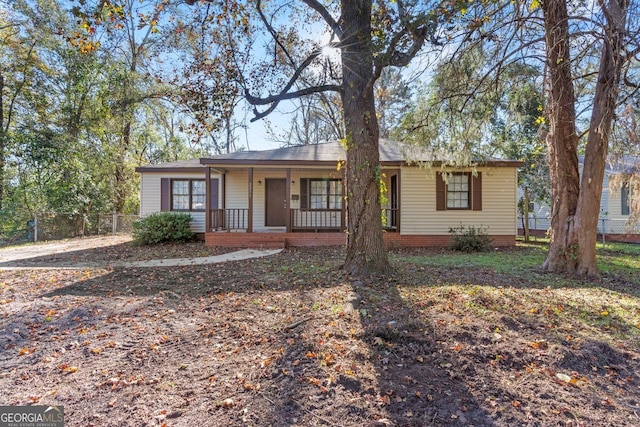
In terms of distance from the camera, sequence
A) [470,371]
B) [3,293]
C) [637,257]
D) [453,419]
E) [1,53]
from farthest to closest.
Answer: [1,53]
[637,257]
[3,293]
[470,371]
[453,419]

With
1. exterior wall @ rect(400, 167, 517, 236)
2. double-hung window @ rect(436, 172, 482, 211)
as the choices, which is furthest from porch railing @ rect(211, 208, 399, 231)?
double-hung window @ rect(436, 172, 482, 211)

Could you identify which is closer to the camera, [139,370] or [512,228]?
[139,370]

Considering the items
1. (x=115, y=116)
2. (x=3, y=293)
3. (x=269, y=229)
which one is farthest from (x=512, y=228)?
(x=115, y=116)

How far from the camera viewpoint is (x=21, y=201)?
573 inches

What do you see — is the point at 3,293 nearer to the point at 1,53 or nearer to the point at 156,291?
the point at 156,291

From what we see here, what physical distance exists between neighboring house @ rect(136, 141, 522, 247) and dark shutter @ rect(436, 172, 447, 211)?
32 mm

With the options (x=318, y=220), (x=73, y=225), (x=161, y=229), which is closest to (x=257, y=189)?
(x=318, y=220)

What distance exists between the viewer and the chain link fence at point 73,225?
510 inches

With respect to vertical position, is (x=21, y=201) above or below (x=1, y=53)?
below

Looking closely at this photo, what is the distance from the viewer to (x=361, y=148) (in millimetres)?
5555

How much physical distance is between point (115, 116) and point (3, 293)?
15.6m

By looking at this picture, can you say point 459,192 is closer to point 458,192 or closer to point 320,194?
point 458,192

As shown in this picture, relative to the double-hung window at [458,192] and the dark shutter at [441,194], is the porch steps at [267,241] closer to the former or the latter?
the dark shutter at [441,194]

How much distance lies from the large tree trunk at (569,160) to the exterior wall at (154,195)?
10553 mm
